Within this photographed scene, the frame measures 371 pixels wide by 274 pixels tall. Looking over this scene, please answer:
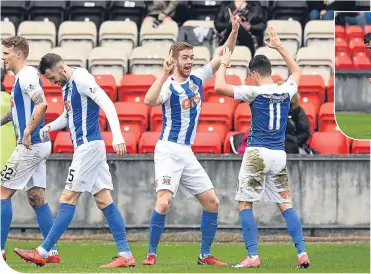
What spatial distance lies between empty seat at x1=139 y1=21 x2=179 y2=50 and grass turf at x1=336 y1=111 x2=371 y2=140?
8.45m

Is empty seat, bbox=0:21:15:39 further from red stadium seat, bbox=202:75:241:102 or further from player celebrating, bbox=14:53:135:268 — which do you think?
player celebrating, bbox=14:53:135:268

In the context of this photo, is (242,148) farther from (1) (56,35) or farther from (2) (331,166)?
(1) (56,35)

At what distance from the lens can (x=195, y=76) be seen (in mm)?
13383

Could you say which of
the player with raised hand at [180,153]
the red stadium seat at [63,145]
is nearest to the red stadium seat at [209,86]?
the red stadium seat at [63,145]

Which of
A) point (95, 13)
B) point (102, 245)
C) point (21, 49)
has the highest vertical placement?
point (95, 13)

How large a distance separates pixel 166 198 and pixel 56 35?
31.3 ft

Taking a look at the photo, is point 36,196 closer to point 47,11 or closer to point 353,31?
point 353,31

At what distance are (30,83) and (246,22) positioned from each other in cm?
748

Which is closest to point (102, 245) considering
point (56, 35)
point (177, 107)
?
point (177, 107)

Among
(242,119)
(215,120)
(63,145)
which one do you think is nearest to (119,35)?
(215,120)

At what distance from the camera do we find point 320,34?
68.1 ft

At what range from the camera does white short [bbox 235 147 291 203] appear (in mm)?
13008

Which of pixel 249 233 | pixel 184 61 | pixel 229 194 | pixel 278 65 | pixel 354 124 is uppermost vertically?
pixel 278 65

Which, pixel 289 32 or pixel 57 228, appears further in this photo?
pixel 289 32
